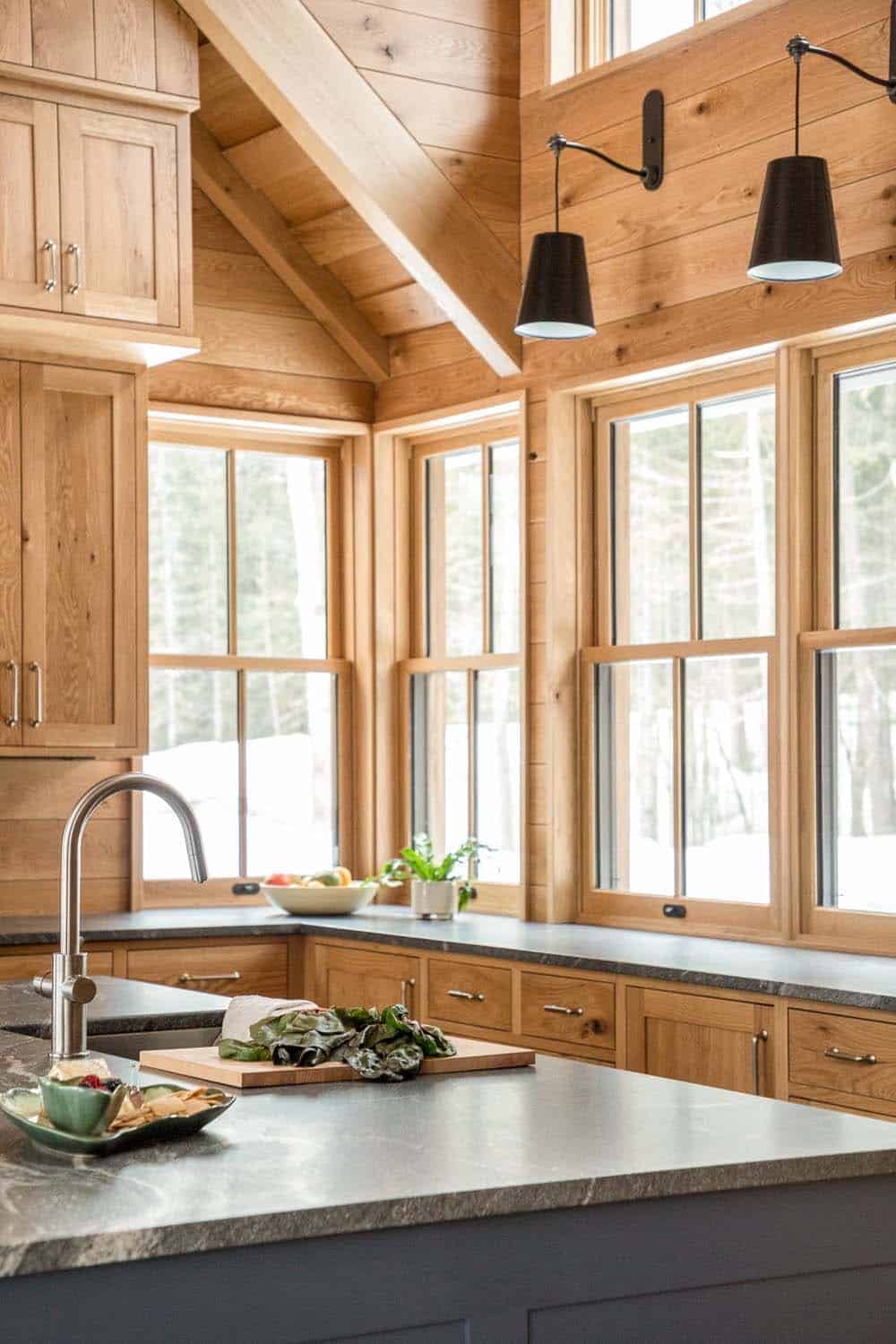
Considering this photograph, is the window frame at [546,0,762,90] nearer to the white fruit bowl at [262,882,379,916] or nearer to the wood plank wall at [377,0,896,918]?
the wood plank wall at [377,0,896,918]

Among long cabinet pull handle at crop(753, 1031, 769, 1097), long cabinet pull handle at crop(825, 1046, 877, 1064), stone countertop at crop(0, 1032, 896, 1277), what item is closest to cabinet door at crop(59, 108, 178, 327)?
long cabinet pull handle at crop(753, 1031, 769, 1097)

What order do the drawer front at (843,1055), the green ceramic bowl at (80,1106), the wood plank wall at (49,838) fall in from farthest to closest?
the wood plank wall at (49,838)
the drawer front at (843,1055)
the green ceramic bowl at (80,1106)

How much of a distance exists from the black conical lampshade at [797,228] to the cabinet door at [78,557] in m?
1.98

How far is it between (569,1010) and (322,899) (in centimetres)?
116

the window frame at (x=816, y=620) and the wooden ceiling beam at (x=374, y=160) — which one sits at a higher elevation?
the wooden ceiling beam at (x=374, y=160)

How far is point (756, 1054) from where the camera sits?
3.44 metres

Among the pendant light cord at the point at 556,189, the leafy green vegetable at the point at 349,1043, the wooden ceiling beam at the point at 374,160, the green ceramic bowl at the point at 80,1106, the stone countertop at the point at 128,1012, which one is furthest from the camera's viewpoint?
the wooden ceiling beam at the point at 374,160

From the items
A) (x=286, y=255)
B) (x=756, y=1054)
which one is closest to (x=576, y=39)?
(x=286, y=255)

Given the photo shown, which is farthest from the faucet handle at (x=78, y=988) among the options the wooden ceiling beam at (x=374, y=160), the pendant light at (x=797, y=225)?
the wooden ceiling beam at (x=374, y=160)

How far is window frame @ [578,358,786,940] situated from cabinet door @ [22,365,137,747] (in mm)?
1219

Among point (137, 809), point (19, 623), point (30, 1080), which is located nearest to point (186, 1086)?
point (30, 1080)

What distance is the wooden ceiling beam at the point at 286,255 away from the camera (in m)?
5.18

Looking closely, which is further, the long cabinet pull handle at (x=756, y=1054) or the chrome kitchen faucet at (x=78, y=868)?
the long cabinet pull handle at (x=756, y=1054)

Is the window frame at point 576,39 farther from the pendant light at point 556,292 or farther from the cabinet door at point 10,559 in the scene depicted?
the cabinet door at point 10,559
